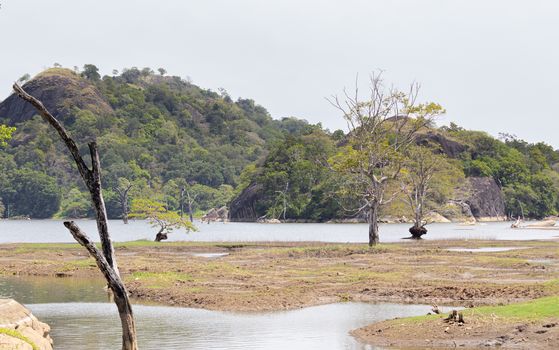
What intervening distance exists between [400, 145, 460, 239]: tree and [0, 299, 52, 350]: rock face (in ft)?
166

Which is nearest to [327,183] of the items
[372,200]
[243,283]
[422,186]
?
[422,186]

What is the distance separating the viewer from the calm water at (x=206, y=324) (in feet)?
86.1

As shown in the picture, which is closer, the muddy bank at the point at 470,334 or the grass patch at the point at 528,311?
the muddy bank at the point at 470,334

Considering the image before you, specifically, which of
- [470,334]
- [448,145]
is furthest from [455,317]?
[448,145]

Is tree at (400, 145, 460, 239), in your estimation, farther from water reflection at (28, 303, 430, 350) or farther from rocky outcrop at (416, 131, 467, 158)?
rocky outcrop at (416, 131, 467, 158)


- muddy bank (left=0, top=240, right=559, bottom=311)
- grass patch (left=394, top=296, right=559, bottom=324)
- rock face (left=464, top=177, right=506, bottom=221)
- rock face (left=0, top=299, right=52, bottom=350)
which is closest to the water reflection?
muddy bank (left=0, top=240, right=559, bottom=311)

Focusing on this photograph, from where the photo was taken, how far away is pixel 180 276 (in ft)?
150

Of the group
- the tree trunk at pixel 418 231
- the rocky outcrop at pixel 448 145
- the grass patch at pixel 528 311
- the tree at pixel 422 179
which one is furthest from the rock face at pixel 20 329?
the rocky outcrop at pixel 448 145

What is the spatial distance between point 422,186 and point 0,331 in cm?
7768

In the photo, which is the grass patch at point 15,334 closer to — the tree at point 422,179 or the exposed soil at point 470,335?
the exposed soil at point 470,335

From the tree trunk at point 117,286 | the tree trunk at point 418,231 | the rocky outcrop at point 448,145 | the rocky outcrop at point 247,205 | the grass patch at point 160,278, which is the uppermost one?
the rocky outcrop at point 448,145

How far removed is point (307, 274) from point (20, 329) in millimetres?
26398

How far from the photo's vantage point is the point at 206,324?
3055 centimetres

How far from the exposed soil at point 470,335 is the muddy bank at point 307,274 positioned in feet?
24.8
